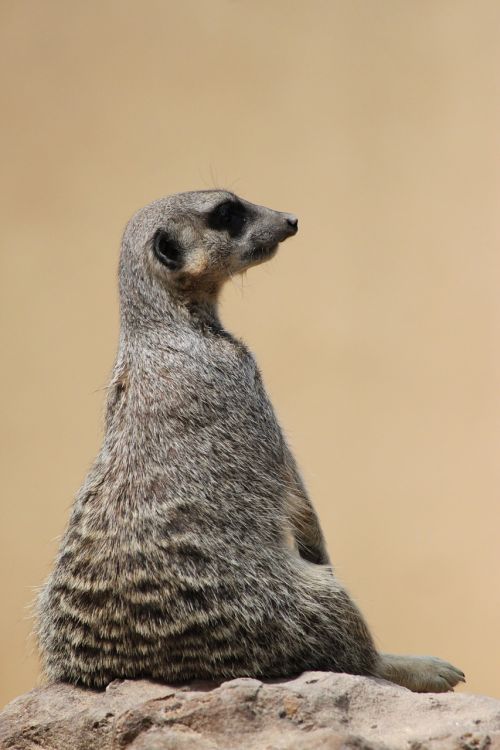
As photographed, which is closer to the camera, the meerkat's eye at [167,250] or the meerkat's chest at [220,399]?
the meerkat's chest at [220,399]

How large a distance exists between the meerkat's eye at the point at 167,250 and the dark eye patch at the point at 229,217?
0.37ft

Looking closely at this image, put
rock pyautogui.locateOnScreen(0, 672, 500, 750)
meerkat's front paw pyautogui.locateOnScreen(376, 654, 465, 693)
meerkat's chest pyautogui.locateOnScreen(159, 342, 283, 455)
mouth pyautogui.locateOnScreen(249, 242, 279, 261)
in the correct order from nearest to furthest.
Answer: rock pyautogui.locateOnScreen(0, 672, 500, 750) → meerkat's chest pyautogui.locateOnScreen(159, 342, 283, 455) → meerkat's front paw pyautogui.locateOnScreen(376, 654, 465, 693) → mouth pyautogui.locateOnScreen(249, 242, 279, 261)

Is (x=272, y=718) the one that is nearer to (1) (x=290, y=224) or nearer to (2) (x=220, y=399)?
(2) (x=220, y=399)

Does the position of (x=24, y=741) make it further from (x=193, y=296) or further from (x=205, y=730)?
(x=193, y=296)

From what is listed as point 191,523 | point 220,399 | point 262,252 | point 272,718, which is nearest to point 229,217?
point 262,252

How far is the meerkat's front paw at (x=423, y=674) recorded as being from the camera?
2482 mm

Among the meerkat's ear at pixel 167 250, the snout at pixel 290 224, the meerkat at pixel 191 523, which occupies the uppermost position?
the snout at pixel 290 224

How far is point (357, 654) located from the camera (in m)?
2.30

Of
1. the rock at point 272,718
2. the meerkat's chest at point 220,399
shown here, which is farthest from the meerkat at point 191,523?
the rock at point 272,718

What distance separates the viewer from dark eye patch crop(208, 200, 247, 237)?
2574 mm

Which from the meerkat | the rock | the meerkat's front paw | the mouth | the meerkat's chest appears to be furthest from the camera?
the mouth

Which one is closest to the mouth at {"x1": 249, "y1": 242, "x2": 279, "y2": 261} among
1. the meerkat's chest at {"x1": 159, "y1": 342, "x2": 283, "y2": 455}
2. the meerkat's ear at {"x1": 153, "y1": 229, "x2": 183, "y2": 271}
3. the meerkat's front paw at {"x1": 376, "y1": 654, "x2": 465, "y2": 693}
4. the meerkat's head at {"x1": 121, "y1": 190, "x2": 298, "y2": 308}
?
the meerkat's head at {"x1": 121, "y1": 190, "x2": 298, "y2": 308}

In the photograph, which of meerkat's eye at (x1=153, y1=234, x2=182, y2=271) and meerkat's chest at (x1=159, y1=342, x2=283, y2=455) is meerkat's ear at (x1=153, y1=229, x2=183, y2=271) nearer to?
meerkat's eye at (x1=153, y1=234, x2=182, y2=271)

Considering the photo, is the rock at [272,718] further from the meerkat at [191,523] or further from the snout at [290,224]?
the snout at [290,224]
